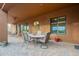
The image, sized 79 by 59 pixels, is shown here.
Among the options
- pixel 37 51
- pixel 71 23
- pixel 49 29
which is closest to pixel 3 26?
pixel 37 51

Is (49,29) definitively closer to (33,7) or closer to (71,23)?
(71,23)

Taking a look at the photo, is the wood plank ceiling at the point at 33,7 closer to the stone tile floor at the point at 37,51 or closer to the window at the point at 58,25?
the window at the point at 58,25

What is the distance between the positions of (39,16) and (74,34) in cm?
525

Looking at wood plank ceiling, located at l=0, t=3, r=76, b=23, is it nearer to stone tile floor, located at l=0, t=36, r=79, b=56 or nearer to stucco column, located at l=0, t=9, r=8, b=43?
stucco column, located at l=0, t=9, r=8, b=43

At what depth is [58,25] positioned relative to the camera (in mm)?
10633

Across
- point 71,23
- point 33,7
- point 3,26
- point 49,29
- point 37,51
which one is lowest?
point 37,51

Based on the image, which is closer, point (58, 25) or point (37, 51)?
point (37, 51)

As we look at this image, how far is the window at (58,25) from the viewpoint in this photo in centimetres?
988

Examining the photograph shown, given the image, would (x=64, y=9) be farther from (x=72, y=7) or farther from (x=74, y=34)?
(x=74, y=34)

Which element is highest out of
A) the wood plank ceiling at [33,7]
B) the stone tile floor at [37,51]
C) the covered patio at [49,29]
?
the wood plank ceiling at [33,7]

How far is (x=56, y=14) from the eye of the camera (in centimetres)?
1033

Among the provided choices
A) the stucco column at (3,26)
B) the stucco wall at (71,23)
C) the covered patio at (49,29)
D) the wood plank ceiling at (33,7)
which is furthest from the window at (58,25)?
the stucco column at (3,26)

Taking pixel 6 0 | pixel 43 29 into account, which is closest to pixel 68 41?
pixel 43 29

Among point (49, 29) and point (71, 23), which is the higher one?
point (71, 23)
